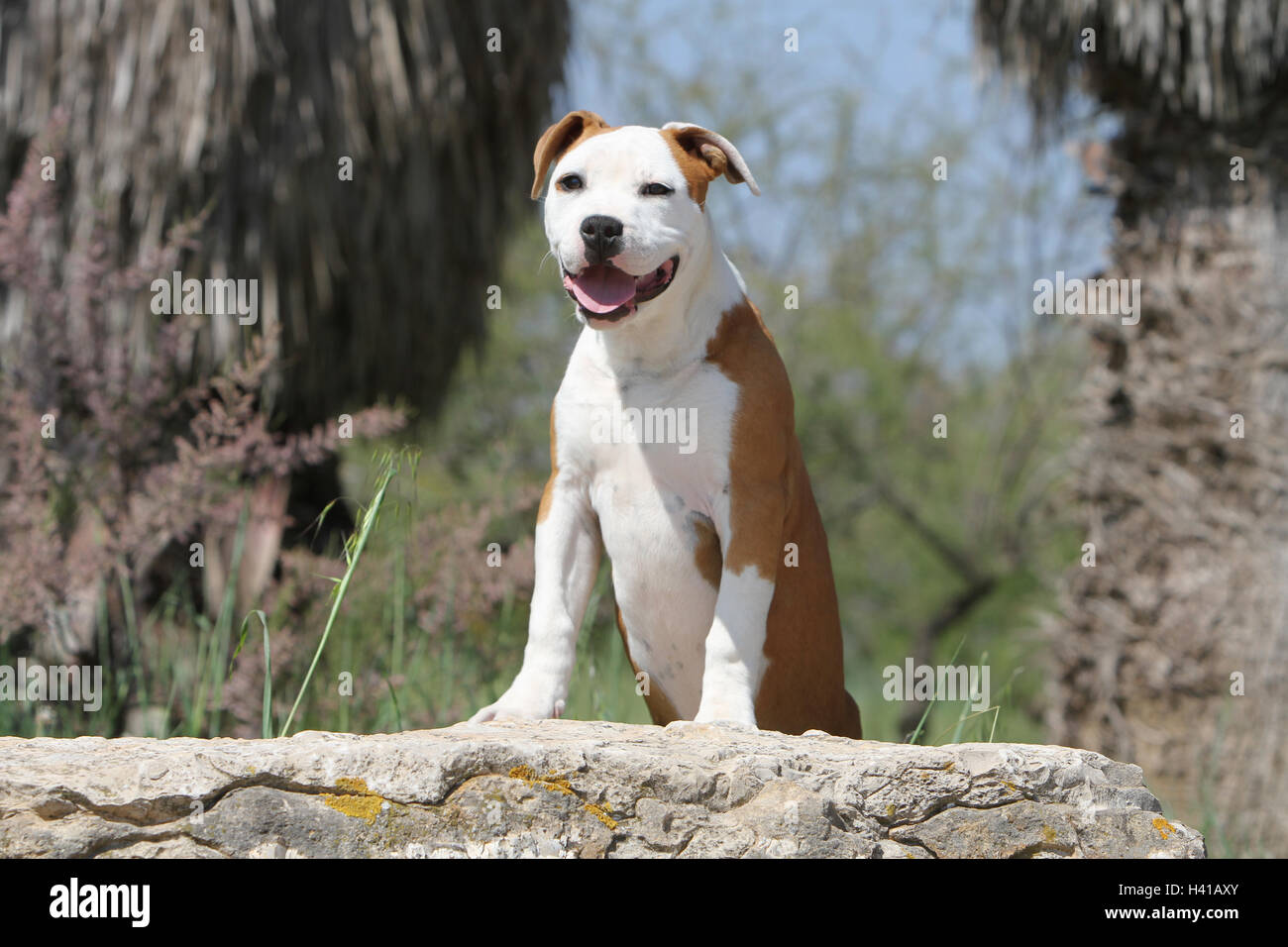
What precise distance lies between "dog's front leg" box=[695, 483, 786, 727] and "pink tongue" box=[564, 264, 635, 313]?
20.5 inches

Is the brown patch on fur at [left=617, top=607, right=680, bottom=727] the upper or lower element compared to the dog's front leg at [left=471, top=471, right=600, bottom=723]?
lower

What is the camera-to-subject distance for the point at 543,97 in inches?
320

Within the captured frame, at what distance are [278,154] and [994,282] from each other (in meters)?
11.2

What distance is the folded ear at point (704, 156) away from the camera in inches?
115

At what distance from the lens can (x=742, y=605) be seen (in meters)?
2.82

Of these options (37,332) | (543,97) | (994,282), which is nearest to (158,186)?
(37,332)

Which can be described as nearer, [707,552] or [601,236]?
[601,236]

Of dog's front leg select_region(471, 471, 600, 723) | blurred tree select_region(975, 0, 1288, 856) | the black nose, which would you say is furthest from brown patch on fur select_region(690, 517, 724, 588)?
blurred tree select_region(975, 0, 1288, 856)

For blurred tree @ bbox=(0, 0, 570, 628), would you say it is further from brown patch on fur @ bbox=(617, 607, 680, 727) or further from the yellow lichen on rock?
the yellow lichen on rock

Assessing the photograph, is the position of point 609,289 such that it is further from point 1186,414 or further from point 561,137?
point 1186,414

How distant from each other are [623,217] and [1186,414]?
486cm

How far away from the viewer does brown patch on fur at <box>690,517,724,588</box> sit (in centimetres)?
303

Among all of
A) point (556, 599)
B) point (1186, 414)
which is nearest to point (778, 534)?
point (556, 599)

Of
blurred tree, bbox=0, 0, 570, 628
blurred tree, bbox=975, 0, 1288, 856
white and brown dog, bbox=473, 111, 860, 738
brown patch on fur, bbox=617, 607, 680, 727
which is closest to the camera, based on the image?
white and brown dog, bbox=473, 111, 860, 738
